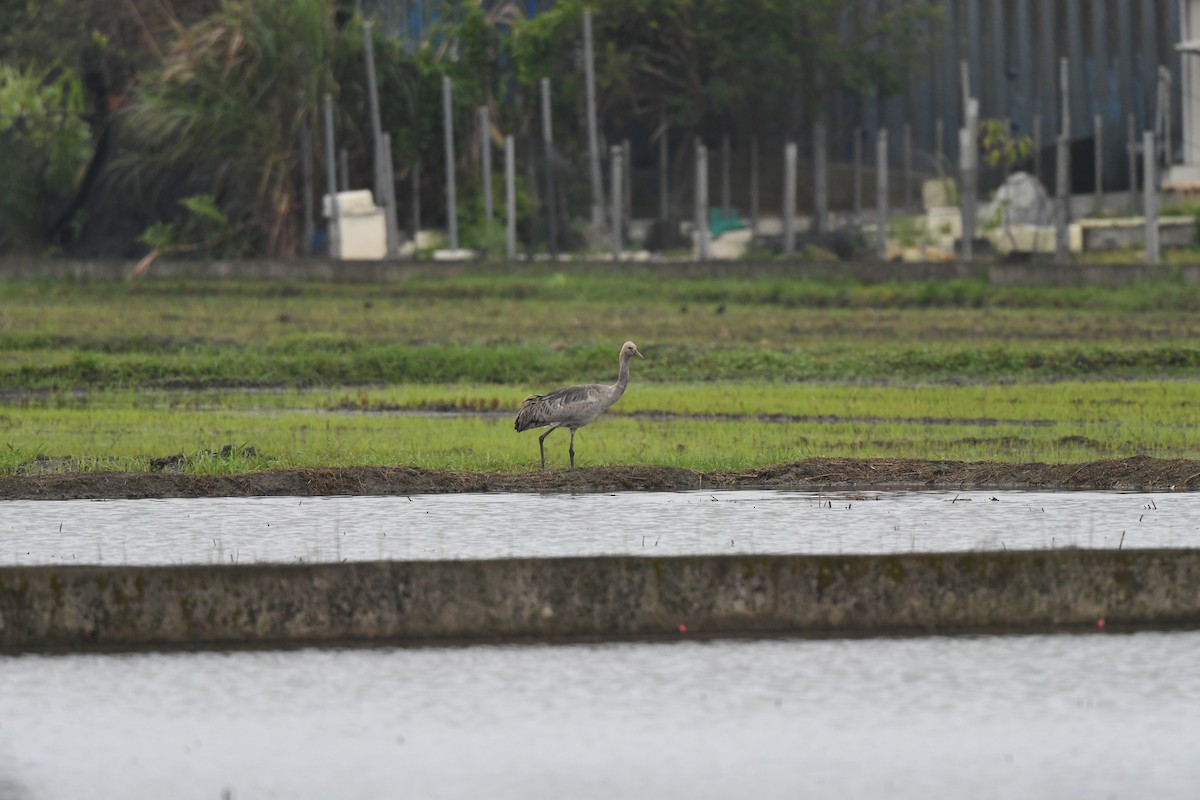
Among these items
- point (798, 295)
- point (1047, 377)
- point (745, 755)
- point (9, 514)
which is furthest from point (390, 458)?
point (798, 295)

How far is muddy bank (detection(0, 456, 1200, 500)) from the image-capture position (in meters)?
11.4

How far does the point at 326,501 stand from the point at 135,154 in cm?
2492

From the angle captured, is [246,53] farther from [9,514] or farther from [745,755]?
[745,755]

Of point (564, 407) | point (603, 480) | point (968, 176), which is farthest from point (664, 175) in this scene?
point (603, 480)

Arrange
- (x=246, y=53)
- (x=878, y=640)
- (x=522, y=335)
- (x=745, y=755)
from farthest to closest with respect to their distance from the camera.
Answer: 1. (x=246, y=53)
2. (x=522, y=335)
3. (x=878, y=640)
4. (x=745, y=755)

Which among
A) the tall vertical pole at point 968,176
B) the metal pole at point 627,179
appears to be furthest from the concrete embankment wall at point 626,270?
the metal pole at point 627,179

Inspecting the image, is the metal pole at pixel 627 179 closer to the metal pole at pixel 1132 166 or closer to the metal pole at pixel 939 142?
the metal pole at pixel 939 142

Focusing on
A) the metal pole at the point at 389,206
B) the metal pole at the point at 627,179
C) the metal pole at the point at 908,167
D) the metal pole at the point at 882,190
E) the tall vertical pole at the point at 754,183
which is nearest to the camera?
the metal pole at the point at 882,190

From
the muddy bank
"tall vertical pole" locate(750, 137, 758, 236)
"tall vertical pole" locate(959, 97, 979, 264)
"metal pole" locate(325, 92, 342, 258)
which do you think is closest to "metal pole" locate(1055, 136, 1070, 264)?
"tall vertical pole" locate(959, 97, 979, 264)

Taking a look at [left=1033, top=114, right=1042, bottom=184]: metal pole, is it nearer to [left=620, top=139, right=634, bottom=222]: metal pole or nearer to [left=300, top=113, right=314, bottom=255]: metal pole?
[left=620, top=139, right=634, bottom=222]: metal pole

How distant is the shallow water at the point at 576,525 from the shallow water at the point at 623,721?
99cm

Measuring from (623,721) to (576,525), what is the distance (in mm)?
3279

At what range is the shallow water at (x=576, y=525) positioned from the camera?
886 cm

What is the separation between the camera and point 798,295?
2670 cm
